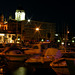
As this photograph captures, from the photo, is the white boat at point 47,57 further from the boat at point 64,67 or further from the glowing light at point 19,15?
the glowing light at point 19,15

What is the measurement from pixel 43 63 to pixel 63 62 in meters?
2.66

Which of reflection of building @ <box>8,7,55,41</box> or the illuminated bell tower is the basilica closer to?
reflection of building @ <box>8,7,55,41</box>

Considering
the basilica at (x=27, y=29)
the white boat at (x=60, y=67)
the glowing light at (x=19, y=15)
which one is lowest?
the white boat at (x=60, y=67)

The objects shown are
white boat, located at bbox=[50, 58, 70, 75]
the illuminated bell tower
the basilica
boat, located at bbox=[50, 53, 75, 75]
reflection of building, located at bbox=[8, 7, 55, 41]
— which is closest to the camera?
boat, located at bbox=[50, 53, 75, 75]

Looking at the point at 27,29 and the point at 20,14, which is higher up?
the point at 20,14

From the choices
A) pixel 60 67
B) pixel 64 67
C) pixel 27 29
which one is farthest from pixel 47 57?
pixel 27 29

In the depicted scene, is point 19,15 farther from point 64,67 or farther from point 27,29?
point 64,67

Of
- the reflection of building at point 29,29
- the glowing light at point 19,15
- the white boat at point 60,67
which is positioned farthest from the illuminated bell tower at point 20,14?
the white boat at point 60,67

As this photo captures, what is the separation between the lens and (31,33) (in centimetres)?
5856

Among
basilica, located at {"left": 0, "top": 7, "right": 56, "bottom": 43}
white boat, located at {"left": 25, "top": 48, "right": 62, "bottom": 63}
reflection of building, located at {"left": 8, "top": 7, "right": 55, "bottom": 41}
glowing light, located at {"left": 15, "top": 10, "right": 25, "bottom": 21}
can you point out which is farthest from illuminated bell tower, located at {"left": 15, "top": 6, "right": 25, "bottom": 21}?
white boat, located at {"left": 25, "top": 48, "right": 62, "bottom": 63}

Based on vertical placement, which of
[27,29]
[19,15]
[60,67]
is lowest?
[60,67]

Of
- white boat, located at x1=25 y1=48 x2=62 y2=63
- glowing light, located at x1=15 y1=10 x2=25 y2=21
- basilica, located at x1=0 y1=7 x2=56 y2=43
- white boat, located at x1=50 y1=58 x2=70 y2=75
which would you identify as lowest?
white boat, located at x1=50 y1=58 x2=70 y2=75

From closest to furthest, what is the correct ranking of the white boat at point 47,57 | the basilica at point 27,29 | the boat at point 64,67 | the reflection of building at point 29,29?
the boat at point 64,67 → the white boat at point 47,57 → the basilica at point 27,29 → the reflection of building at point 29,29

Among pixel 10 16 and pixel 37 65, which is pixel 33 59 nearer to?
pixel 37 65
